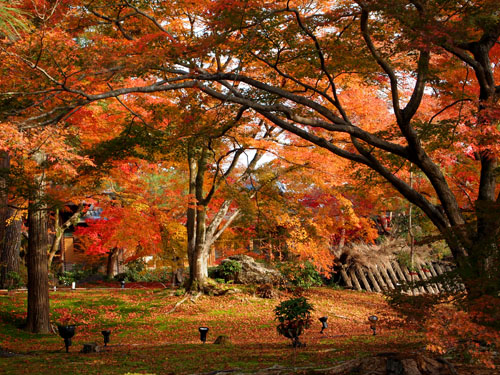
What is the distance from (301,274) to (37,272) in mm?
11003

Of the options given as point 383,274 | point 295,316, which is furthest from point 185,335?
point 383,274

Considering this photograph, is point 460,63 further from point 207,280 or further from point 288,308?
point 207,280

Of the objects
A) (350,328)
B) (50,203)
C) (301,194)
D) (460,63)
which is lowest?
(350,328)

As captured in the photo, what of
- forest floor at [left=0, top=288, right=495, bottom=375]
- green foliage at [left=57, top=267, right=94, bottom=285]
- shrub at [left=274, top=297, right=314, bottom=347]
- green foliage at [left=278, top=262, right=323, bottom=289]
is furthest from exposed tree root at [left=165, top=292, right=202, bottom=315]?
green foliage at [left=57, top=267, right=94, bottom=285]

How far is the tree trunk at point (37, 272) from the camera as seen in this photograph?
12.5 meters

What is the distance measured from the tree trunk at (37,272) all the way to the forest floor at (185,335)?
445 millimetres

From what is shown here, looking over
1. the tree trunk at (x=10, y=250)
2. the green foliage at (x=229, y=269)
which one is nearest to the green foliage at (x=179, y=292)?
the green foliage at (x=229, y=269)

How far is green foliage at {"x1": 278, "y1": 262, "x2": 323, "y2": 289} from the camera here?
19.0 meters

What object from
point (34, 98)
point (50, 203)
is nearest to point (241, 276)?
point (50, 203)

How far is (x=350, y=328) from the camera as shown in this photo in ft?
45.2

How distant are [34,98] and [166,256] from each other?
470 inches

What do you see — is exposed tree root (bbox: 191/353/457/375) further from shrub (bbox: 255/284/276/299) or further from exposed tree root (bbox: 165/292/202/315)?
shrub (bbox: 255/284/276/299)

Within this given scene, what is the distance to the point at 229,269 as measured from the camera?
66.2ft

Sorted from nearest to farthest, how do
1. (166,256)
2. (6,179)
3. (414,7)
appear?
(414,7), (6,179), (166,256)
